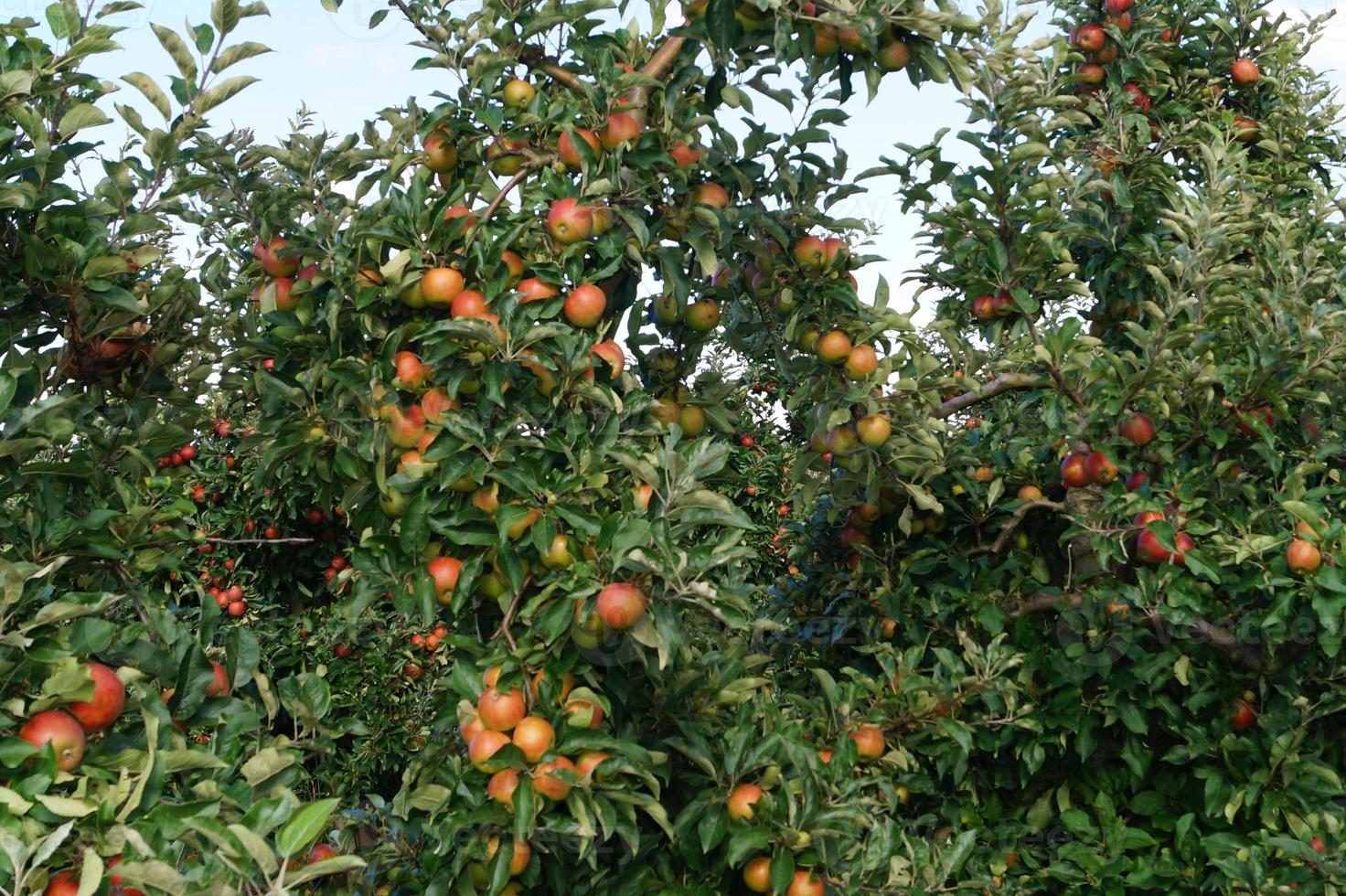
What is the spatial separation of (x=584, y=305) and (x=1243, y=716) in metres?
2.43

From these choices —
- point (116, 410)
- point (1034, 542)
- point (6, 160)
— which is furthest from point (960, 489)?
point (6, 160)

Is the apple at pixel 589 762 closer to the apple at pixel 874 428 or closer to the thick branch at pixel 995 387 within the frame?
the apple at pixel 874 428

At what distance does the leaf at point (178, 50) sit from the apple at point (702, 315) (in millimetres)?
1320

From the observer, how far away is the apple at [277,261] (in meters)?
2.59

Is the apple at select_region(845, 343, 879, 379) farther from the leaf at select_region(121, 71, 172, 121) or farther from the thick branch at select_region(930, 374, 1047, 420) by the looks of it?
the leaf at select_region(121, 71, 172, 121)

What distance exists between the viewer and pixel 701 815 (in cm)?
233

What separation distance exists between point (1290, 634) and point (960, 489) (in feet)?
3.69

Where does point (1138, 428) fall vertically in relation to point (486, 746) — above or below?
above

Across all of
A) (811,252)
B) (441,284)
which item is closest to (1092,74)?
(811,252)

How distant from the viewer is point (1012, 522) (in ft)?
11.8

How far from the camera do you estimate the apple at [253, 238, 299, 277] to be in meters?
2.59

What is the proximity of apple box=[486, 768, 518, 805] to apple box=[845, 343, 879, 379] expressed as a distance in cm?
152

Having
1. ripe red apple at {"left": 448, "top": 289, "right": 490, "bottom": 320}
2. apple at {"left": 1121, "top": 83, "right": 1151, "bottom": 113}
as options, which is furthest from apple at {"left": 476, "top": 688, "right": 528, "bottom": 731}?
apple at {"left": 1121, "top": 83, "right": 1151, "bottom": 113}

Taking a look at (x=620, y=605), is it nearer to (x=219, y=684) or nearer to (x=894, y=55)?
(x=219, y=684)
